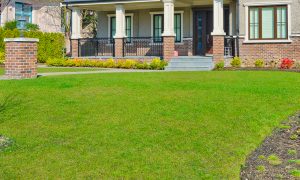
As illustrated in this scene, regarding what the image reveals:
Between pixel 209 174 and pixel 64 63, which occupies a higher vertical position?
pixel 64 63

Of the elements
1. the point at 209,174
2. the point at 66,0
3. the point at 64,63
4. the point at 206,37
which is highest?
the point at 66,0

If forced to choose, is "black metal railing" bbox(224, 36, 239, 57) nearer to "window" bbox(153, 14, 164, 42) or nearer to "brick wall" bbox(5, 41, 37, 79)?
"window" bbox(153, 14, 164, 42)

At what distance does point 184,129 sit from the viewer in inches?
259

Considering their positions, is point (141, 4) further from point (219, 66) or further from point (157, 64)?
point (219, 66)

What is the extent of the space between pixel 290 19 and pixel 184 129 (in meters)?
16.8

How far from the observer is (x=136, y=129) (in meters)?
6.55

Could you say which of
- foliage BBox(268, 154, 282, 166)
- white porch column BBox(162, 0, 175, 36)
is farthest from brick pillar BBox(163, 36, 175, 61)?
foliage BBox(268, 154, 282, 166)

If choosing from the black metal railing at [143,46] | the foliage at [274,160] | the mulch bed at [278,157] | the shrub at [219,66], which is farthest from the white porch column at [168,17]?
the foliage at [274,160]

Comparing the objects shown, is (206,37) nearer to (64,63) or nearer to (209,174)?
(64,63)

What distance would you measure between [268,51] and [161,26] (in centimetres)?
719

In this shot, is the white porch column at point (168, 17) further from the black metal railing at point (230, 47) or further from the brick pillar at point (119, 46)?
the black metal railing at point (230, 47)

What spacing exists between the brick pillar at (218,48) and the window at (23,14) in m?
17.5

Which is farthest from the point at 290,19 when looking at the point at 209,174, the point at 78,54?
the point at 209,174

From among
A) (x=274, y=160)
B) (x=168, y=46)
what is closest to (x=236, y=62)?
(x=168, y=46)
